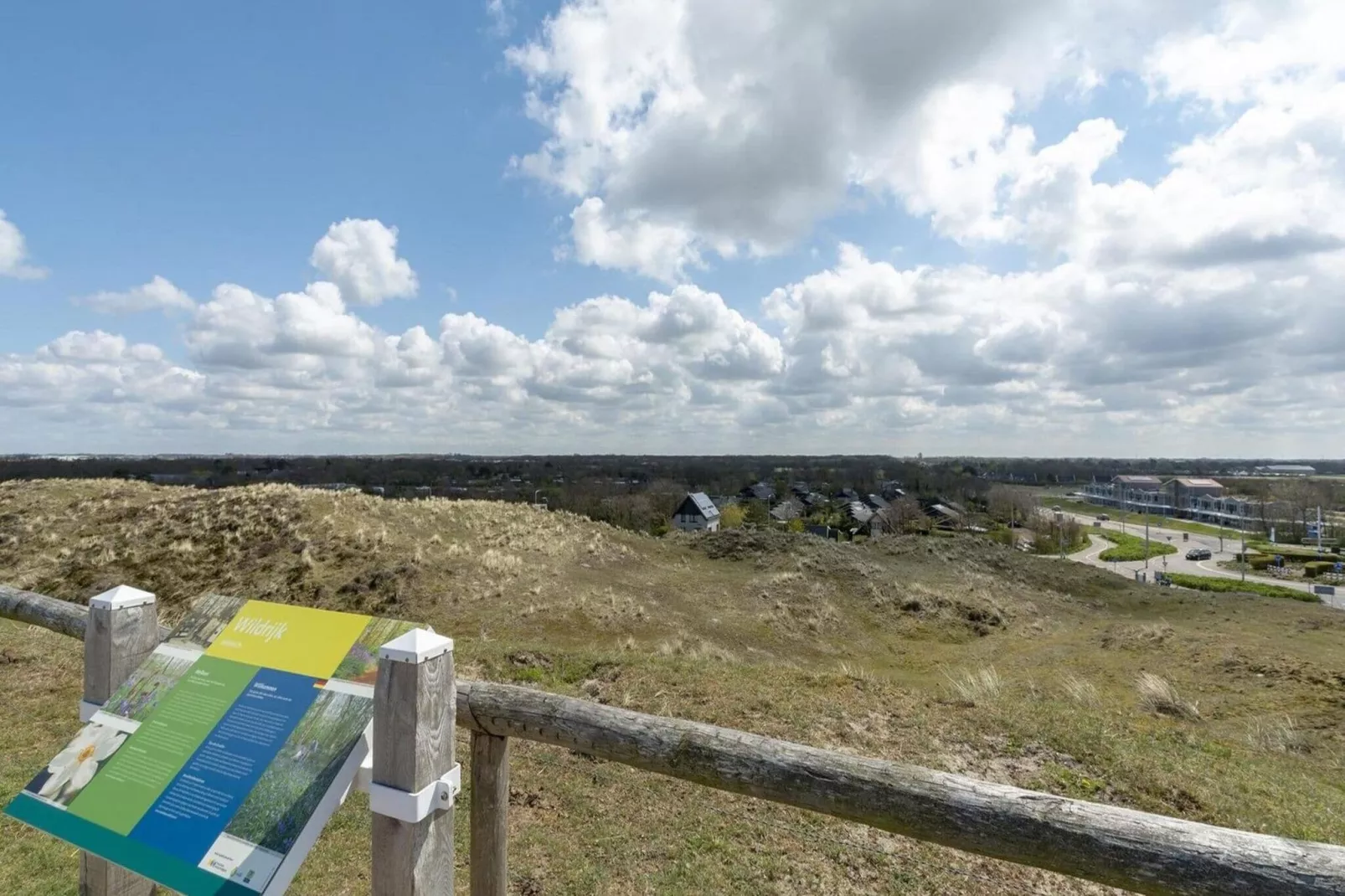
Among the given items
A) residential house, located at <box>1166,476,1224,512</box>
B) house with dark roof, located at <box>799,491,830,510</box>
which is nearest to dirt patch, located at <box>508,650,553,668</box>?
house with dark roof, located at <box>799,491,830,510</box>

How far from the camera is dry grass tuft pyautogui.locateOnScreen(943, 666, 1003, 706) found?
849 centimetres

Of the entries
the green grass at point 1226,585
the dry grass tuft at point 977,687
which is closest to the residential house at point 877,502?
the green grass at point 1226,585

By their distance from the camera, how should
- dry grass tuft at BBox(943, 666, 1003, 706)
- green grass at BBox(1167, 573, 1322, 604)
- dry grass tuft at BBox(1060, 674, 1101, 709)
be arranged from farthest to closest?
1. green grass at BBox(1167, 573, 1322, 604)
2. dry grass tuft at BBox(1060, 674, 1101, 709)
3. dry grass tuft at BBox(943, 666, 1003, 706)

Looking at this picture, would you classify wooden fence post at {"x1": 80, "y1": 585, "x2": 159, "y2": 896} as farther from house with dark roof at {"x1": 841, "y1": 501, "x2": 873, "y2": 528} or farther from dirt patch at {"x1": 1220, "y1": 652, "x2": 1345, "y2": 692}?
house with dark roof at {"x1": 841, "y1": 501, "x2": 873, "y2": 528}

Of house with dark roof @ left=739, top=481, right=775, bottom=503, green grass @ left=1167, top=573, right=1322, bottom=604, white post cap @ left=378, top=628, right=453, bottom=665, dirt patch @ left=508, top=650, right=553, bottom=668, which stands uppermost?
white post cap @ left=378, top=628, right=453, bottom=665

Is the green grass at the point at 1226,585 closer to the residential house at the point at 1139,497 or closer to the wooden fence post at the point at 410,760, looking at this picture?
the wooden fence post at the point at 410,760

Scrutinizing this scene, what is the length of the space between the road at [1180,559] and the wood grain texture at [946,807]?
136 feet

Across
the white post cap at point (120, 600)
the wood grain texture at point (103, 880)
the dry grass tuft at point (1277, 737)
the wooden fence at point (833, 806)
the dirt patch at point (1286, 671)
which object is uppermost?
the white post cap at point (120, 600)

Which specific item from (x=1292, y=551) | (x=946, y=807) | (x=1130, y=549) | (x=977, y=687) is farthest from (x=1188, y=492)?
(x=946, y=807)

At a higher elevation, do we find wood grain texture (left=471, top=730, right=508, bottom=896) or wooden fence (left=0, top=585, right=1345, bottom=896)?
wooden fence (left=0, top=585, right=1345, bottom=896)

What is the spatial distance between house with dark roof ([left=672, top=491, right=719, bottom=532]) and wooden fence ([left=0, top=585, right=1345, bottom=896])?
5571 centimetres

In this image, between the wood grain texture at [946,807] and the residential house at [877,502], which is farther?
the residential house at [877,502]

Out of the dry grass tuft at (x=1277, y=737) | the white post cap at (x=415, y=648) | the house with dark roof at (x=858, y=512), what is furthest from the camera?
the house with dark roof at (x=858, y=512)

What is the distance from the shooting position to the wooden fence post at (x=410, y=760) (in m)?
2.23
